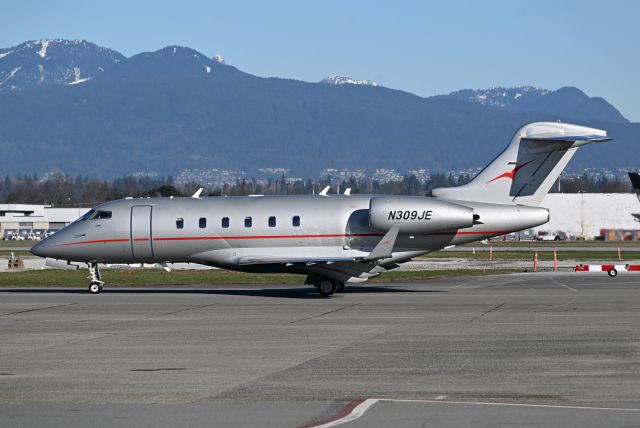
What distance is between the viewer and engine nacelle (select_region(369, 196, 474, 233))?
114 ft

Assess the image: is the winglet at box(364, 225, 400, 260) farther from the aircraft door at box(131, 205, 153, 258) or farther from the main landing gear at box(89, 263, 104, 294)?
the main landing gear at box(89, 263, 104, 294)

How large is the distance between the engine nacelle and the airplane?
0.03m

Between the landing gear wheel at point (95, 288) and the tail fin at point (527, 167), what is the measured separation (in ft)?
40.6

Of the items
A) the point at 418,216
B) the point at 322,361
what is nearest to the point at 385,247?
the point at 418,216

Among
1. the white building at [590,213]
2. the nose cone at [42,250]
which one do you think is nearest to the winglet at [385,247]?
the nose cone at [42,250]

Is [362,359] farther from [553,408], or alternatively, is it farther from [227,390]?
[553,408]

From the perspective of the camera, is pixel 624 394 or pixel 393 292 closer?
pixel 624 394

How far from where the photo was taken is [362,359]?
1958 cm

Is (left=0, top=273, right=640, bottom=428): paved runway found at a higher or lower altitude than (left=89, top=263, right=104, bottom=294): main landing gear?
lower

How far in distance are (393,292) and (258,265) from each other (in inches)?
191

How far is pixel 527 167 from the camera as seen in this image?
36125mm

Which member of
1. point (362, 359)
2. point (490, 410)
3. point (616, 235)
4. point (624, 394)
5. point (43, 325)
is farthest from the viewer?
point (616, 235)

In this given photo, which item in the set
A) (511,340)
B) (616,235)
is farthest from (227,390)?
(616,235)

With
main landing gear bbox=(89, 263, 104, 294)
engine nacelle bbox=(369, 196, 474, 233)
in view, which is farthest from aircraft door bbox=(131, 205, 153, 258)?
engine nacelle bbox=(369, 196, 474, 233)
